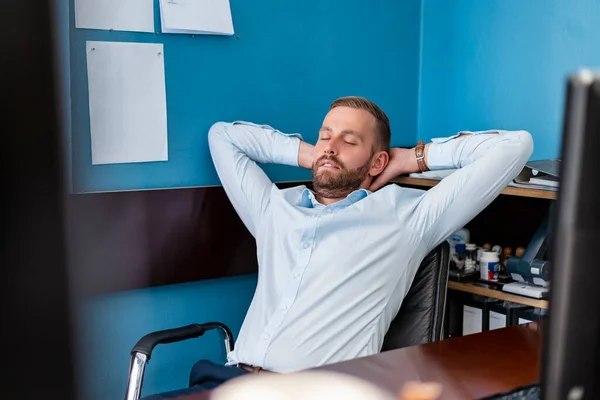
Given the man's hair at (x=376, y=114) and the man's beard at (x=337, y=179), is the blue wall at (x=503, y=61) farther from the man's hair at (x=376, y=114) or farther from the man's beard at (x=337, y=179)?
the man's beard at (x=337, y=179)

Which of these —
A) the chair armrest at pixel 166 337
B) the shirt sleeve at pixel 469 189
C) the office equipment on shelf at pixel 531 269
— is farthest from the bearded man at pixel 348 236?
the office equipment on shelf at pixel 531 269

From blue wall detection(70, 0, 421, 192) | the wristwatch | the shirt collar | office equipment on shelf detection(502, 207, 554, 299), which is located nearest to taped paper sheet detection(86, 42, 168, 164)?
blue wall detection(70, 0, 421, 192)

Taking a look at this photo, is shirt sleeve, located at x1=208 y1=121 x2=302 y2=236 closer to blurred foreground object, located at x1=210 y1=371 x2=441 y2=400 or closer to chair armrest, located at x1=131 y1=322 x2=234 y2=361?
chair armrest, located at x1=131 y1=322 x2=234 y2=361

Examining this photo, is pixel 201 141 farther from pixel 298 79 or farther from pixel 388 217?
pixel 388 217

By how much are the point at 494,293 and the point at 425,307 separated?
401 mm

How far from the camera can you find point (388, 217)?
1696 millimetres

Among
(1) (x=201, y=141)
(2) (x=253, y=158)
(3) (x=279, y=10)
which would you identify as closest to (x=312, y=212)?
(2) (x=253, y=158)

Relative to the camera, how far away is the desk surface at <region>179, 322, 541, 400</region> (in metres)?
0.84

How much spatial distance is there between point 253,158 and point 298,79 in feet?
1.23

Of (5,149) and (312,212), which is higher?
(5,149)

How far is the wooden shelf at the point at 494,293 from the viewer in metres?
1.85

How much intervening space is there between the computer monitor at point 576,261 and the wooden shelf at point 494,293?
5.09 feet

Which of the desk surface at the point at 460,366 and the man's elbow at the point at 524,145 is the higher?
the man's elbow at the point at 524,145

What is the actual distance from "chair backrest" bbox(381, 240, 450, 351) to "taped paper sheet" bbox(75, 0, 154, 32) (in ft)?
3.50
